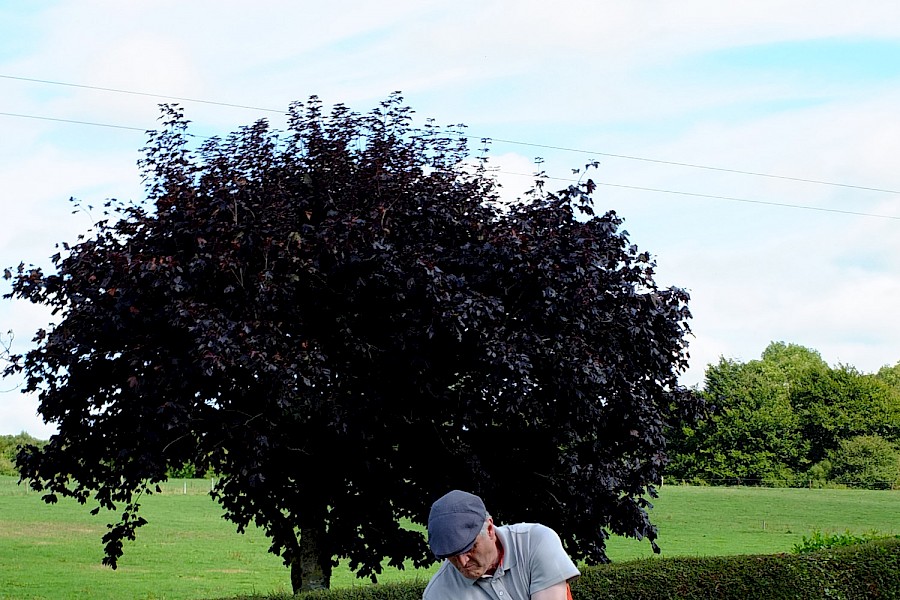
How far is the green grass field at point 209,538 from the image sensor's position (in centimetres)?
2725

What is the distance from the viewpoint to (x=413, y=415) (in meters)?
11.2

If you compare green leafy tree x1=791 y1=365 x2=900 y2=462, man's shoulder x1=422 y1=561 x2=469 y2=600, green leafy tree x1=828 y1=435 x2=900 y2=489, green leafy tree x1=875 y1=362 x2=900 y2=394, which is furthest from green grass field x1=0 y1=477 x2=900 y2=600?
green leafy tree x1=875 y1=362 x2=900 y2=394

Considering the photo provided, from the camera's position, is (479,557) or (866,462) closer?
(479,557)

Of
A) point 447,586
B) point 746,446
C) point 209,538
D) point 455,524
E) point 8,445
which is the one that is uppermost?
point 8,445

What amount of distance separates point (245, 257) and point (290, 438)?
214 centimetres

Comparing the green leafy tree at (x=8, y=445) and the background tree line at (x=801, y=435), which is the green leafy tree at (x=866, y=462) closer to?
the background tree line at (x=801, y=435)

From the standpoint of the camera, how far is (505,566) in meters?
3.64

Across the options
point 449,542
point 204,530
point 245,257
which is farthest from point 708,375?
point 449,542

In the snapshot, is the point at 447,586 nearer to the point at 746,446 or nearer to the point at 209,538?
the point at 209,538

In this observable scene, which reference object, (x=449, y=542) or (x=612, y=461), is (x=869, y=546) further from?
(x=449, y=542)

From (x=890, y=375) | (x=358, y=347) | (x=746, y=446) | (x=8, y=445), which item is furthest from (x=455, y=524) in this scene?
(x=890, y=375)

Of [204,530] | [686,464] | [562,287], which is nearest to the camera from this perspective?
[562,287]

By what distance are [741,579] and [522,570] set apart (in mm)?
8113

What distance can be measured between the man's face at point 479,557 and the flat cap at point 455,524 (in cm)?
7
